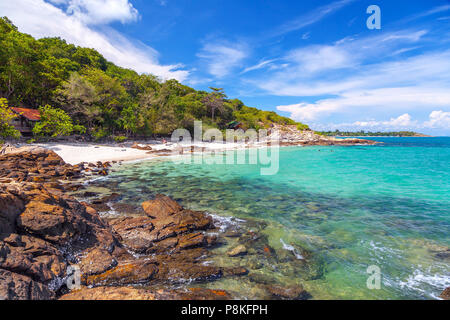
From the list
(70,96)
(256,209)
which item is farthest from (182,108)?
(256,209)

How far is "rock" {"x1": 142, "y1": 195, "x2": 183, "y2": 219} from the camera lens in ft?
29.8

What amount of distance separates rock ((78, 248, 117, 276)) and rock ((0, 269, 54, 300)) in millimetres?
1191

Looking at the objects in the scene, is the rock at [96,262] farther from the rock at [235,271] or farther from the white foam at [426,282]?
the white foam at [426,282]

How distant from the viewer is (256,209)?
36.2 ft

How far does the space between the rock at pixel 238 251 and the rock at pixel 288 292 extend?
65.0 inches

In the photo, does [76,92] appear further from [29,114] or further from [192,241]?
[192,241]

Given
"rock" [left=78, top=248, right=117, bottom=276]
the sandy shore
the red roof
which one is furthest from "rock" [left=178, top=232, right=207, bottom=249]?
the red roof

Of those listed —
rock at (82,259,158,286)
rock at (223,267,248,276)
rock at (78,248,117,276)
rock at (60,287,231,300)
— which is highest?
rock at (60,287,231,300)

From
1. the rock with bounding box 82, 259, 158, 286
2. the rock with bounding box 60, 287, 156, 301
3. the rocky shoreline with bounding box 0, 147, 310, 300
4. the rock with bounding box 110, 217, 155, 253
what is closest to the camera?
the rock with bounding box 60, 287, 156, 301

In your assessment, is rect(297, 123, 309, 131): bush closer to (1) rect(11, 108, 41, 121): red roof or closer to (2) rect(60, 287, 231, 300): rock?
(1) rect(11, 108, 41, 121): red roof

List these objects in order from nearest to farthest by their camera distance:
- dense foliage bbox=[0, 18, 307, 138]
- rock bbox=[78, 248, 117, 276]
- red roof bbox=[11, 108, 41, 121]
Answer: rock bbox=[78, 248, 117, 276]
red roof bbox=[11, 108, 41, 121]
dense foliage bbox=[0, 18, 307, 138]

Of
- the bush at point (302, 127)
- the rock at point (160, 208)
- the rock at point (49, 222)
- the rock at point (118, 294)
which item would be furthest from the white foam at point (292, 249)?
the bush at point (302, 127)
